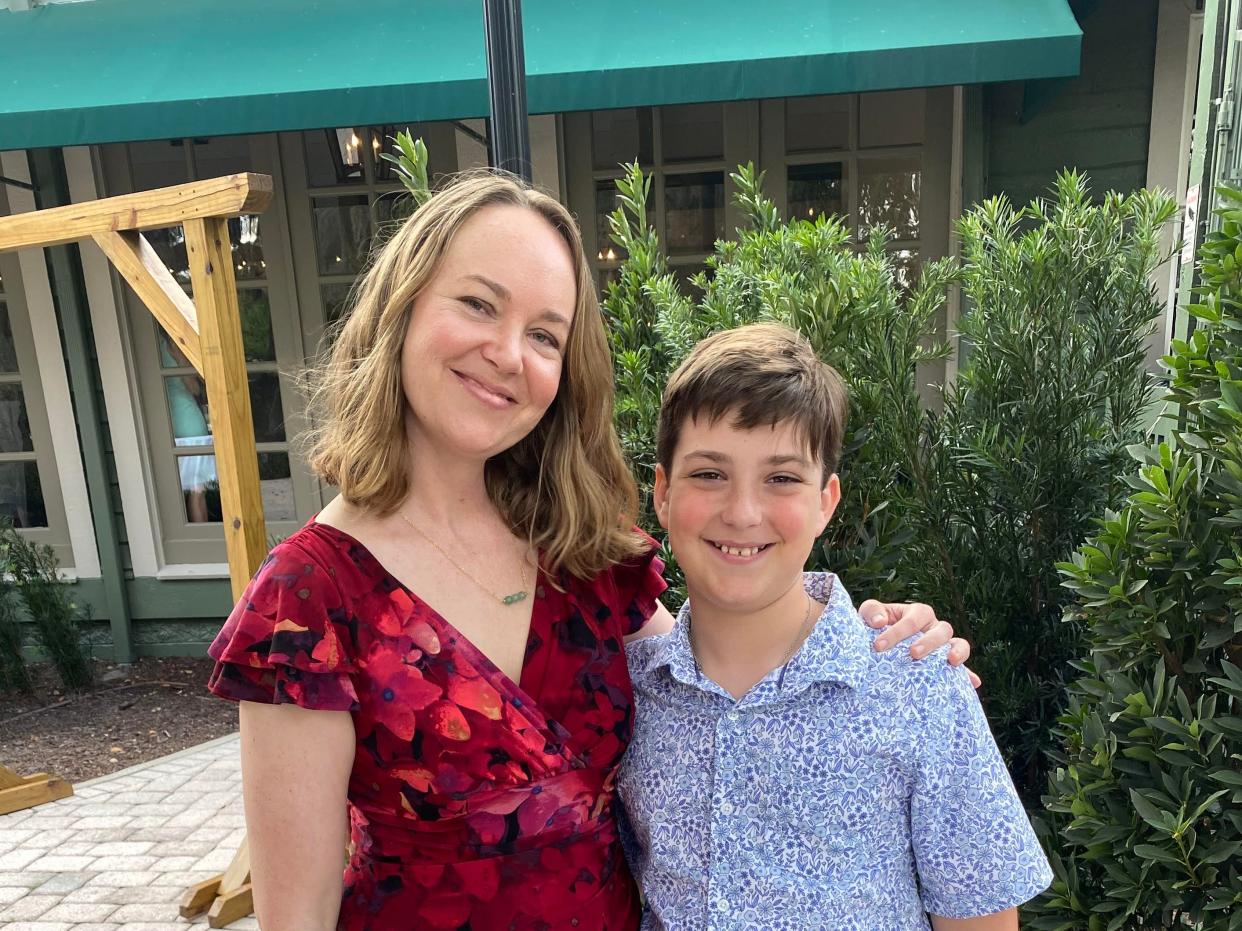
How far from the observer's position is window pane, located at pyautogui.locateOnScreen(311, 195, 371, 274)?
611cm

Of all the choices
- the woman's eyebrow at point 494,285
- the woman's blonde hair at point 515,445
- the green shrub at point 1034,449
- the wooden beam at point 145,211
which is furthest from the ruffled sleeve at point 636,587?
the wooden beam at point 145,211

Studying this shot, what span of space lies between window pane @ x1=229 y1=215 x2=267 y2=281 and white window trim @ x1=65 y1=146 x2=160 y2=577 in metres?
0.81

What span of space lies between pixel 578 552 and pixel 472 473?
0.23 metres

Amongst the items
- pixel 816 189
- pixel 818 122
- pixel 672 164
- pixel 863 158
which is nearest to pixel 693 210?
pixel 672 164

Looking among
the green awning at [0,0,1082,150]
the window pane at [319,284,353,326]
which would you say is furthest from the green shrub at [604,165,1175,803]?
the window pane at [319,284,353,326]

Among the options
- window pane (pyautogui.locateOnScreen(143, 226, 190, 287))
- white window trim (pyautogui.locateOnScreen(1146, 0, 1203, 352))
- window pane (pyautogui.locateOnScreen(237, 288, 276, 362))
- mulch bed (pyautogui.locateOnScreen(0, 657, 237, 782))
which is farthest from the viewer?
window pane (pyautogui.locateOnScreen(143, 226, 190, 287))

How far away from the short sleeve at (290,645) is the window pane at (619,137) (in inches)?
190

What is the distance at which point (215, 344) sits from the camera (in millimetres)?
3432

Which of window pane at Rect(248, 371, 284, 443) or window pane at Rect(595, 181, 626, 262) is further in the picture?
window pane at Rect(248, 371, 284, 443)

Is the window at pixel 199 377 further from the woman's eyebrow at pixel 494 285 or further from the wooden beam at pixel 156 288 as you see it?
the woman's eyebrow at pixel 494 285

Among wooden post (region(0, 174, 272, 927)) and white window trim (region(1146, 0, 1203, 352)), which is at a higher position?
white window trim (region(1146, 0, 1203, 352))

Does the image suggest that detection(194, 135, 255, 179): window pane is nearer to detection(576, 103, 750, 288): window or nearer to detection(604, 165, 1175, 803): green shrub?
detection(576, 103, 750, 288): window

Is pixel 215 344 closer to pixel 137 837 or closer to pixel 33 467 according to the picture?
pixel 137 837

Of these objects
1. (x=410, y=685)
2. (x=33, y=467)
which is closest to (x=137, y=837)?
(x=33, y=467)
